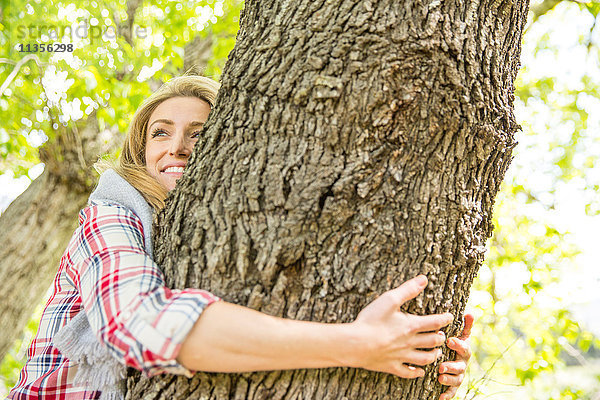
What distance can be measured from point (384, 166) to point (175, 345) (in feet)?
2.51

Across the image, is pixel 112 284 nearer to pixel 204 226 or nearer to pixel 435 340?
pixel 204 226

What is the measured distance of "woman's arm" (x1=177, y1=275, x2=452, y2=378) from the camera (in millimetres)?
1315

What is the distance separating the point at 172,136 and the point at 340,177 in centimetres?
111

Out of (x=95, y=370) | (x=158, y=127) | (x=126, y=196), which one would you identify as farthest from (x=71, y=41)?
(x=95, y=370)

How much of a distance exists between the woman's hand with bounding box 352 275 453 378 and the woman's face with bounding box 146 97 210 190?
116 centimetres

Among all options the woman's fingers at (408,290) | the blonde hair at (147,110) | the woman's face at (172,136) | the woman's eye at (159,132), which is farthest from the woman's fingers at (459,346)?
the woman's eye at (159,132)

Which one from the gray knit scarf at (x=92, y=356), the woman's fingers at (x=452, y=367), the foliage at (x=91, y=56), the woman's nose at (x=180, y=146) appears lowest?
the gray knit scarf at (x=92, y=356)

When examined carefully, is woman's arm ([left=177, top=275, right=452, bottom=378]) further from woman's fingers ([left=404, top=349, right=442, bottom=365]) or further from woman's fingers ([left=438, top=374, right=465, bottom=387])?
woman's fingers ([left=438, top=374, right=465, bottom=387])

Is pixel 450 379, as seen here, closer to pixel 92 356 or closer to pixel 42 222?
pixel 92 356

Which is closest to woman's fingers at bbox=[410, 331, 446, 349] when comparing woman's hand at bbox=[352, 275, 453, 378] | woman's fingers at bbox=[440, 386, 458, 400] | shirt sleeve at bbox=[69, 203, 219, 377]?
woman's hand at bbox=[352, 275, 453, 378]

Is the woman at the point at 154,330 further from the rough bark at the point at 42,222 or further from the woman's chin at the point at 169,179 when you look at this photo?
the rough bark at the point at 42,222

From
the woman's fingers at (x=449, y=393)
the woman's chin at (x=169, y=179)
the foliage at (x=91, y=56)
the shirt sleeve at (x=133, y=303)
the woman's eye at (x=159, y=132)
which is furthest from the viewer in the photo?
the foliage at (x=91, y=56)

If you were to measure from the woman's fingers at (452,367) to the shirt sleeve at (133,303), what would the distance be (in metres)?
0.82

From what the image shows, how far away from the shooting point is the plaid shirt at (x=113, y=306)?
1.31 m
